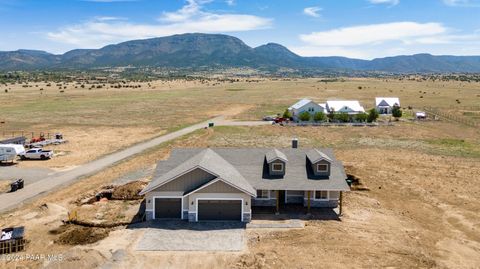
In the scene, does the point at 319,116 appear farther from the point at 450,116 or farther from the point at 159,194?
the point at 159,194

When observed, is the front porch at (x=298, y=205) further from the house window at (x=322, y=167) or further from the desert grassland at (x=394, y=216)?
the house window at (x=322, y=167)

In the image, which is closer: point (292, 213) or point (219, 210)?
point (219, 210)

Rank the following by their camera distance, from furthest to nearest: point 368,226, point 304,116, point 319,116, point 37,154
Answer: point 319,116, point 304,116, point 37,154, point 368,226

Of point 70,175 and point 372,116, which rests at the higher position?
point 372,116

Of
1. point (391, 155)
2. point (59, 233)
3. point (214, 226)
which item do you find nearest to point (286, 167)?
point (214, 226)

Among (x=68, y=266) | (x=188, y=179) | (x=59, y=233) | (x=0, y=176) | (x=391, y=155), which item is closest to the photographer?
(x=68, y=266)

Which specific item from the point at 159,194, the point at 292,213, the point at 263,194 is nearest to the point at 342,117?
the point at 263,194

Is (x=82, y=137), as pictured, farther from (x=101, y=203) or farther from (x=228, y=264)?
(x=228, y=264)
